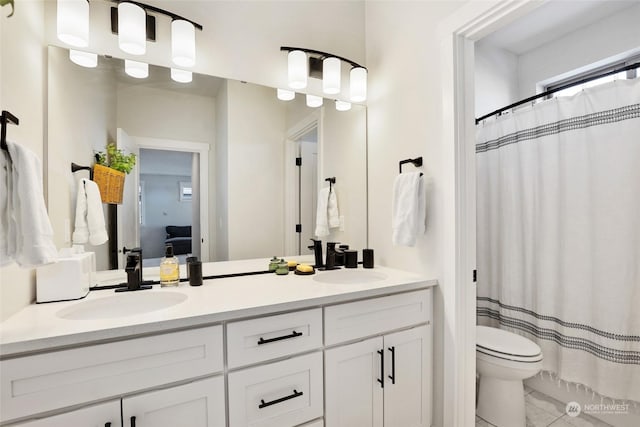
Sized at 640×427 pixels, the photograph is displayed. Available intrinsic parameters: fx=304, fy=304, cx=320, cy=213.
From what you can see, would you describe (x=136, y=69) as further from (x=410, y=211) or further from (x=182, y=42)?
(x=410, y=211)

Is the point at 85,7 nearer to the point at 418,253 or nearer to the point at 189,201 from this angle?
the point at 189,201

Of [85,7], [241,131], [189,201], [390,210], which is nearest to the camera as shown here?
[85,7]

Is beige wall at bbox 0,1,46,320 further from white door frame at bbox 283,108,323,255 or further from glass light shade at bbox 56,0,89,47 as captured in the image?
white door frame at bbox 283,108,323,255

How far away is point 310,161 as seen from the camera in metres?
1.92

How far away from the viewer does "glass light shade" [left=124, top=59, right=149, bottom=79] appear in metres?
1.43

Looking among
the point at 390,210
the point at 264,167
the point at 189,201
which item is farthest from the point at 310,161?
the point at 189,201

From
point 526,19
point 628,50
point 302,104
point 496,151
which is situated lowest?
point 496,151

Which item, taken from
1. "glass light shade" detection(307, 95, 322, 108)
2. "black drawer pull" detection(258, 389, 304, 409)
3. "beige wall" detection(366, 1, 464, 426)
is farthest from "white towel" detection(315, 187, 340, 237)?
"black drawer pull" detection(258, 389, 304, 409)

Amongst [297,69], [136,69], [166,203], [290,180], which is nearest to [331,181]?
[290,180]

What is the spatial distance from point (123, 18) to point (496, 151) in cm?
239

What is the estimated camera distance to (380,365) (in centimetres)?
138

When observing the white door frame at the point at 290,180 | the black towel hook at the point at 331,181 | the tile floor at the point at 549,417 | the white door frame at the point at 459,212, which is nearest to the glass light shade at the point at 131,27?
the white door frame at the point at 290,180

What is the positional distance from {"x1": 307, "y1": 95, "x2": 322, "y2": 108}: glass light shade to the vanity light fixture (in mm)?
62

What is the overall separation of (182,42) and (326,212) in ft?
3.93
